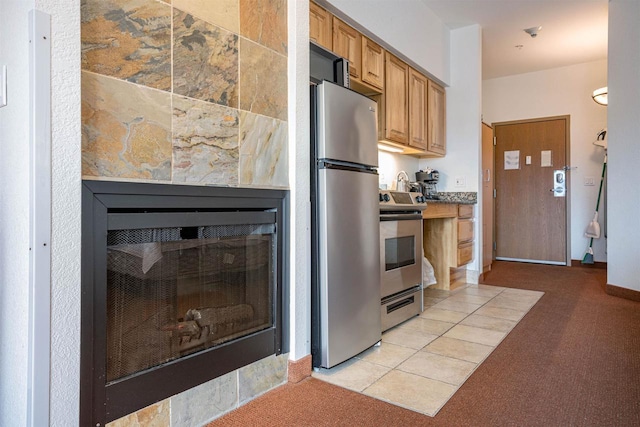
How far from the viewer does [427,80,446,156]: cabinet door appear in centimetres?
430

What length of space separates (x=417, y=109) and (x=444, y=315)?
80.9 inches

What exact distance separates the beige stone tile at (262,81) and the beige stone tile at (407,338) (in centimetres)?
154

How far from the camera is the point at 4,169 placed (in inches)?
46.0

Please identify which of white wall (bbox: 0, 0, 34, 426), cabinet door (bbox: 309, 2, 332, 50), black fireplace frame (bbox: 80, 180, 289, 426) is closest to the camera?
white wall (bbox: 0, 0, 34, 426)

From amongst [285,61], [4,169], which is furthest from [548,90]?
[4,169]

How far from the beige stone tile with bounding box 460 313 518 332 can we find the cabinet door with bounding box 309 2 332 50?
2203 mm

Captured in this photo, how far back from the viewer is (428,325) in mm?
2852

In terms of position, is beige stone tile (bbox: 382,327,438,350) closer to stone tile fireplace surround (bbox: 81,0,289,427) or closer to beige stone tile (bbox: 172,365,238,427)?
stone tile fireplace surround (bbox: 81,0,289,427)

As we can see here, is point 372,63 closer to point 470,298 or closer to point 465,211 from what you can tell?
point 465,211

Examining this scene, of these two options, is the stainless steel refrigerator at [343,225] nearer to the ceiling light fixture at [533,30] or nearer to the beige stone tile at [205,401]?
the beige stone tile at [205,401]

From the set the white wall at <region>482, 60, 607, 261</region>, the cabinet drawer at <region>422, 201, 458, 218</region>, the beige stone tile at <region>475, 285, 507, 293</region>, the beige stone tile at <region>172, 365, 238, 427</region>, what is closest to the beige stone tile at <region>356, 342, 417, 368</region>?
the beige stone tile at <region>172, 365, 238, 427</region>

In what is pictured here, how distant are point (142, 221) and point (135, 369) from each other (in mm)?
498

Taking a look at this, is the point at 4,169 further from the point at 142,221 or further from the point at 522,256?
the point at 522,256

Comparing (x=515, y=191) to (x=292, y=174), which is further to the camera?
(x=515, y=191)
